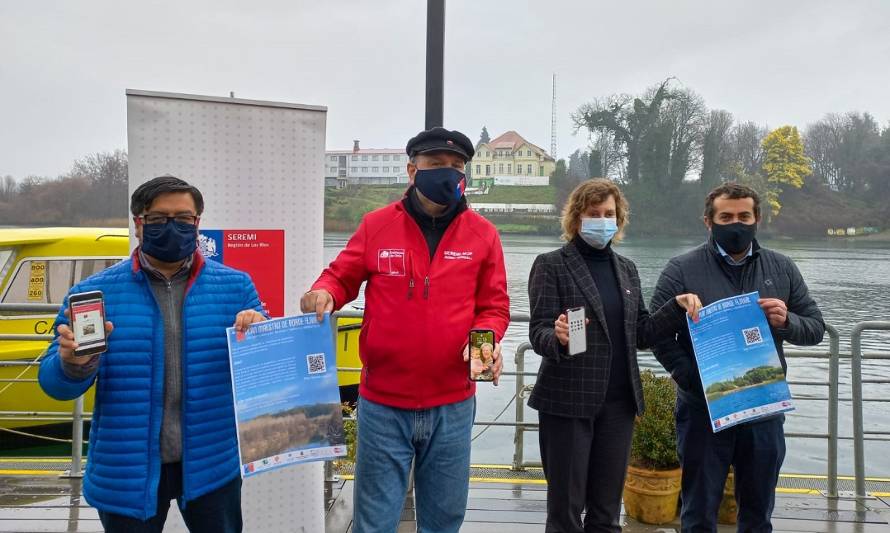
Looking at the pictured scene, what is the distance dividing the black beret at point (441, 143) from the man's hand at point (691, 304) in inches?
44.4

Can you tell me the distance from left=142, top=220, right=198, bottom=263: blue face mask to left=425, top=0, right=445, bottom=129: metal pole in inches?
70.0

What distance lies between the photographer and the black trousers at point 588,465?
2.69m

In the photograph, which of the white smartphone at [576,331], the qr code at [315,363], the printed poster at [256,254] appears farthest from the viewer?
the printed poster at [256,254]

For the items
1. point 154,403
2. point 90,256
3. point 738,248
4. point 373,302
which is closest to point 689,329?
point 738,248

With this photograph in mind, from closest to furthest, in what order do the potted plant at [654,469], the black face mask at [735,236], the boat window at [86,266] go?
the black face mask at [735,236] < the potted plant at [654,469] < the boat window at [86,266]

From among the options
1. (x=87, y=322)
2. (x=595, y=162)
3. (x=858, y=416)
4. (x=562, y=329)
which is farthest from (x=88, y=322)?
(x=595, y=162)

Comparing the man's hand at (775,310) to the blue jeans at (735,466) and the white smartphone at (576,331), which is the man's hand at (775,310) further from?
the white smartphone at (576,331)

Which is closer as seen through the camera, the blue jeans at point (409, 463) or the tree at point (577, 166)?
the blue jeans at point (409, 463)

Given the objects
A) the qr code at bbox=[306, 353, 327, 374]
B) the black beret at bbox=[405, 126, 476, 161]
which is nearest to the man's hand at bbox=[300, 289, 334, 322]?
the qr code at bbox=[306, 353, 327, 374]

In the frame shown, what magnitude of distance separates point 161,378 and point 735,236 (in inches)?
93.1

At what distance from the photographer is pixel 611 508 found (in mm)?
2748

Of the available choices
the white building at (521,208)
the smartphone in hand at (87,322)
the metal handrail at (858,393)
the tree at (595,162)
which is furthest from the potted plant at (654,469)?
the tree at (595,162)

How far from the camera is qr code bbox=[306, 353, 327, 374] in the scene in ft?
7.52

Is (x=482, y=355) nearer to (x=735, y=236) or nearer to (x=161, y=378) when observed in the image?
(x=161, y=378)
